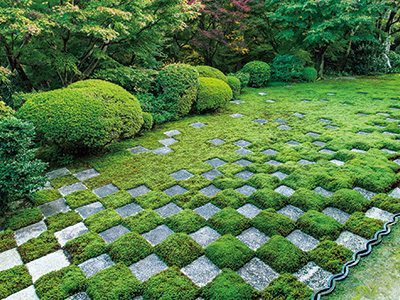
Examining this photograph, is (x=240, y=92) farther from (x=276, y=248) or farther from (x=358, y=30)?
(x=276, y=248)

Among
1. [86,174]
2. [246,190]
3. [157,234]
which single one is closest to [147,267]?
[157,234]

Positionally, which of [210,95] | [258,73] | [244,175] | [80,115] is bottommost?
[244,175]

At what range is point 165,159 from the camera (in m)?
4.81

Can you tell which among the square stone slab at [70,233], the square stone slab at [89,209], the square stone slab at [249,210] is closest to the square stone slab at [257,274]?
the square stone slab at [249,210]

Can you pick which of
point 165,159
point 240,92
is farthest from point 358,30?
point 165,159

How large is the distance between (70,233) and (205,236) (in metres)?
1.54

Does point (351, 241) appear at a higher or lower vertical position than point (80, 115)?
lower

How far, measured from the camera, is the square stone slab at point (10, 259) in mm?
2562

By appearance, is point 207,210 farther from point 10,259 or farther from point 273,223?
point 10,259

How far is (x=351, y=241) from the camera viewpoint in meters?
2.63

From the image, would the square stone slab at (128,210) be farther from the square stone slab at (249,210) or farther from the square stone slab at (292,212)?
the square stone slab at (292,212)

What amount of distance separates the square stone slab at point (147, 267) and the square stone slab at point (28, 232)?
1.34 metres

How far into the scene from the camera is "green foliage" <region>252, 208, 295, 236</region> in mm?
2812

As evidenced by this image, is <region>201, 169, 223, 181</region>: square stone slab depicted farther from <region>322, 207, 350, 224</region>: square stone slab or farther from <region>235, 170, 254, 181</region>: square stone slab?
<region>322, 207, 350, 224</region>: square stone slab
